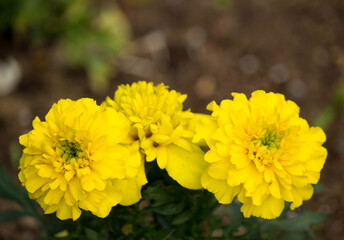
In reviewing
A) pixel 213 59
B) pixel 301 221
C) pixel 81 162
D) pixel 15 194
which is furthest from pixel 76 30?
pixel 81 162

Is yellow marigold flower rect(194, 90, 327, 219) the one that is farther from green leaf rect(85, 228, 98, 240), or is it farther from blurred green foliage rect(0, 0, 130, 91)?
blurred green foliage rect(0, 0, 130, 91)

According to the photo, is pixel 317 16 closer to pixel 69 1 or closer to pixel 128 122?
pixel 69 1

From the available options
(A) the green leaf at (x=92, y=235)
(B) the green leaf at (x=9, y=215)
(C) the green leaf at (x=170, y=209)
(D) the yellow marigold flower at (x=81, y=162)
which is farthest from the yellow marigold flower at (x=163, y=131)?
(B) the green leaf at (x=9, y=215)

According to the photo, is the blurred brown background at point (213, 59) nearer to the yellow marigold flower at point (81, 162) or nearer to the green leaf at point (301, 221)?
the green leaf at point (301, 221)

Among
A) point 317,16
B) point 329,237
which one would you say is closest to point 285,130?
point 329,237

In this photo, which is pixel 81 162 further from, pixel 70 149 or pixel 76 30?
pixel 76 30

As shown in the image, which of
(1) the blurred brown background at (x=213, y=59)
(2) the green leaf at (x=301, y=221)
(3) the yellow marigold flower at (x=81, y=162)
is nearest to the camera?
(3) the yellow marigold flower at (x=81, y=162)
